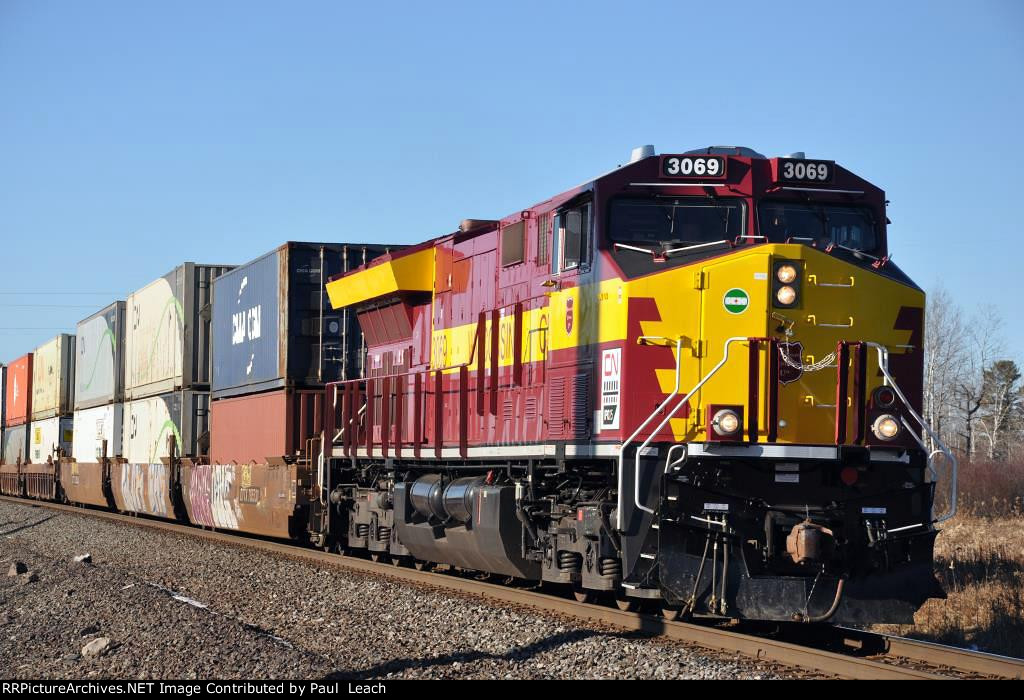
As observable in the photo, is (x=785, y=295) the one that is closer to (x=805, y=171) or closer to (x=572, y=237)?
(x=805, y=171)

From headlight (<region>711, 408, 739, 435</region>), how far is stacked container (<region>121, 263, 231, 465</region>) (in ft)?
50.8

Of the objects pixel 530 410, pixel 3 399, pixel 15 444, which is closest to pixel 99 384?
pixel 15 444

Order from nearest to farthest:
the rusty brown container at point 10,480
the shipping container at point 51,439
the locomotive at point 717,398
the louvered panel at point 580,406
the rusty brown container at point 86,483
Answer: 1. the locomotive at point 717,398
2. the louvered panel at point 580,406
3. the rusty brown container at point 86,483
4. the shipping container at point 51,439
5. the rusty brown container at point 10,480

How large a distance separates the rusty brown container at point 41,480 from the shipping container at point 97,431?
1152 mm

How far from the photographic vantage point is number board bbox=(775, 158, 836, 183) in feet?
32.1

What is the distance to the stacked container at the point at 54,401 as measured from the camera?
34.3 metres

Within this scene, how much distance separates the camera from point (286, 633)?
9.59 m

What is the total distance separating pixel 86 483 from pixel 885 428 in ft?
85.4

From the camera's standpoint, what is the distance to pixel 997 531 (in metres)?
19.7

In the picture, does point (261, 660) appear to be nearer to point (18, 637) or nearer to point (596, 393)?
point (18, 637)

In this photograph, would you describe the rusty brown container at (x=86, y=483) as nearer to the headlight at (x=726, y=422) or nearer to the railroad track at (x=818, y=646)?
the railroad track at (x=818, y=646)

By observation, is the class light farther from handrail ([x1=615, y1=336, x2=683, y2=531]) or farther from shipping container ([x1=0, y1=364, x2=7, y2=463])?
shipping container ([x1=0, y1=364, x2=7, y2=463])

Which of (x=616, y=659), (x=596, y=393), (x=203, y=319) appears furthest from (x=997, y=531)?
(x=203, y=319)

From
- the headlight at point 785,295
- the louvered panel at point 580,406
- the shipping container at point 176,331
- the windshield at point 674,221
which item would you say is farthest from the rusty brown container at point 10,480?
the headlight at point 785,295
